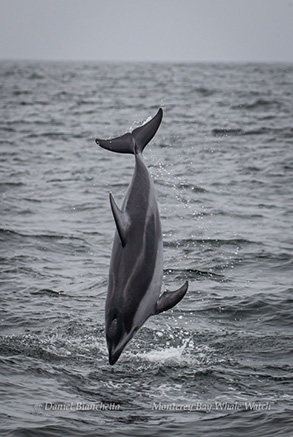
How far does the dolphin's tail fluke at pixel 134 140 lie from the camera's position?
9.30m

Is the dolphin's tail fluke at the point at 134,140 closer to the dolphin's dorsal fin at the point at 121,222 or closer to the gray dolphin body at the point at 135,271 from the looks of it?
the gray dolphin body at the point at 135,271

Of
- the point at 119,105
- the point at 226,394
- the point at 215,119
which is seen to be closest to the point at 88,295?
the point at 226,394

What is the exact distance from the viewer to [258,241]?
54.9 feet

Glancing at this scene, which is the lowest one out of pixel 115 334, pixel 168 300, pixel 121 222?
pixel 115 334

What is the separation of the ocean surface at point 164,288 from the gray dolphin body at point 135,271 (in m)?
1.17

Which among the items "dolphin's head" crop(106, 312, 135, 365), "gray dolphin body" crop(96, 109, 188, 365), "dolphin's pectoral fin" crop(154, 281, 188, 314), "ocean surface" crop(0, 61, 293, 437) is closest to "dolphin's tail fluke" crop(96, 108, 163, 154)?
"gray dolphin body" crop(96, 109, 188, 365)

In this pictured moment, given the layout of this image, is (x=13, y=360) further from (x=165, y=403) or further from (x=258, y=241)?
(x=258, y=241)

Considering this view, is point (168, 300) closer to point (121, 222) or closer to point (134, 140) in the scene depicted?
point (121, 222)

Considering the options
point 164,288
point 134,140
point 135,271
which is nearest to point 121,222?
point 135,271

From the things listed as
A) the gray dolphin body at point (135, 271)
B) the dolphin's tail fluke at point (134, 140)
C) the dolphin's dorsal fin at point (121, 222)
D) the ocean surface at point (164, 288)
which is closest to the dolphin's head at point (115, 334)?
the gray dolphin body at point (135, 271)

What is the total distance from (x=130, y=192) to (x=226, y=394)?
2.59 m

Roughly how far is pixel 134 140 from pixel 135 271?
1.83m

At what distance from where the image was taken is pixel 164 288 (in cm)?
1385

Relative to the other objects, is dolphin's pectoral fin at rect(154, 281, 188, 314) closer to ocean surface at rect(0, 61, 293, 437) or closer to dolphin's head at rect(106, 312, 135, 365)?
dolphin's head at rect(106, 312, 135, 365)
